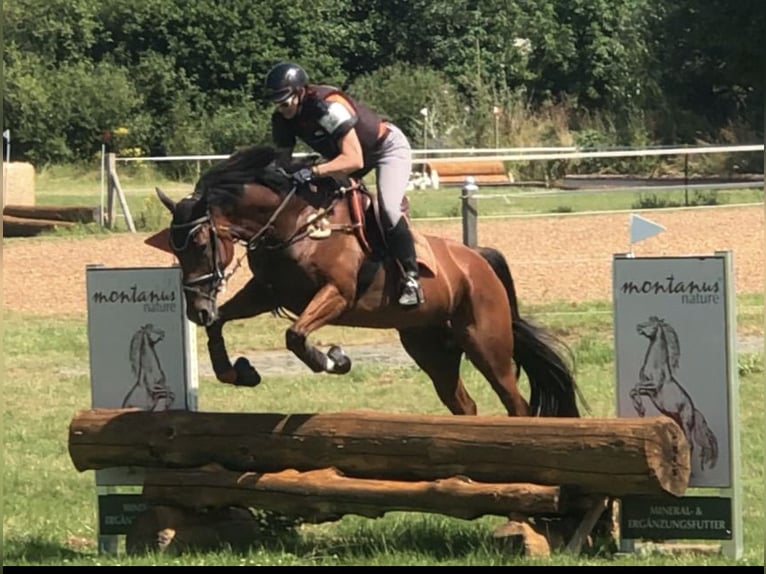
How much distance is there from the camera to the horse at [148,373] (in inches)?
265

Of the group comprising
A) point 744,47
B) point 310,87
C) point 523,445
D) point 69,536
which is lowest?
point 69,536

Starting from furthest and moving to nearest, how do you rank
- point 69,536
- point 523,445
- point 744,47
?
point 744,47
point 69,536
point 523,445

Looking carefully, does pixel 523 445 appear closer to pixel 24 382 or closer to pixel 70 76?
pixel 24 382

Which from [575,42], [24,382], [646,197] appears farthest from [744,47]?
[24,382]

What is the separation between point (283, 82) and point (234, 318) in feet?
3.43

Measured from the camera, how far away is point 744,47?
92.1ft

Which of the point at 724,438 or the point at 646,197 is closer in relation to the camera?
the point at 724,438

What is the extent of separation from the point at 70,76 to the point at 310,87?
30199 mm

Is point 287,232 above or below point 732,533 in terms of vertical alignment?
above

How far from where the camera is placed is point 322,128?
6473 mm

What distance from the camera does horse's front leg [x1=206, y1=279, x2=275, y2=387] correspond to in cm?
652

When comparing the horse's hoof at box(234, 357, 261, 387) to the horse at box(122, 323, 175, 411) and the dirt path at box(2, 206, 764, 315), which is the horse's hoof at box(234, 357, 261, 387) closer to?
the horse at box(122, 323, 175, 411)

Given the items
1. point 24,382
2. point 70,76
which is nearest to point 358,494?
point 24,382

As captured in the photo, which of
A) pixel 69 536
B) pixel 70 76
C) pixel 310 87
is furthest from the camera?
pixel 70 76
